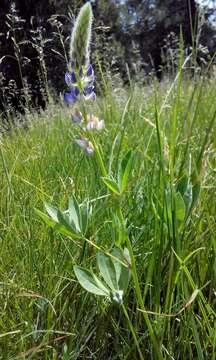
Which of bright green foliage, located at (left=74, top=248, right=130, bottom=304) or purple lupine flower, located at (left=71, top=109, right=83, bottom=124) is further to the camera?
purple lupine flower, located at (left=71, top=109, right=83, bottom=124)

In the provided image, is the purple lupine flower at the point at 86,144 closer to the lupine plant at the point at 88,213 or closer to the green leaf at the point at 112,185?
the lupine plant at the point at 88,213

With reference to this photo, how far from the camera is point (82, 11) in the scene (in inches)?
34.2

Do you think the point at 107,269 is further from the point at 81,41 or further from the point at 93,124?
the point at 81,41

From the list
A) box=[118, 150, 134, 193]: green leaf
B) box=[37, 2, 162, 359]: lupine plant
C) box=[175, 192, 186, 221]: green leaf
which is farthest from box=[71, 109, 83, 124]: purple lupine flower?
box=[175, 192, 186, 221]: green leaf

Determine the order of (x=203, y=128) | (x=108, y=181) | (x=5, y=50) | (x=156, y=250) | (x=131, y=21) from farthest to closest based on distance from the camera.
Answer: (x=131, y=21), (x=5, y=50), (x=203, y=128), (x=156, y=250), (x=108, y=181)

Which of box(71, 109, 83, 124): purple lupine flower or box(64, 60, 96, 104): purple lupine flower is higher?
box(64, 60, 96, 104): purple lupine flower

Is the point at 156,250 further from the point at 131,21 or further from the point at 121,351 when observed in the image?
the point at 131,21

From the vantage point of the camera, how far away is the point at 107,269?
0.82m

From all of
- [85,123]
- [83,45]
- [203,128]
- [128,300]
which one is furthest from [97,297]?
[203,128]

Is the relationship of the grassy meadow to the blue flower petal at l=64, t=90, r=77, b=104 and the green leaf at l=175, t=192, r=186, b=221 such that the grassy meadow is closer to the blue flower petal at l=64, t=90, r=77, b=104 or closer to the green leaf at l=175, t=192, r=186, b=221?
the green leaf at l=175, t=192, r=186, b=221

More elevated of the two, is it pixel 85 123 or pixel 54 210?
pixel 85 123

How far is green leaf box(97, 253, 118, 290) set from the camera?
2.64ft

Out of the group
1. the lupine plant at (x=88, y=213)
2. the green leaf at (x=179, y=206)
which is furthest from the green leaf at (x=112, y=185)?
the green leaf at (x=179, y=206)

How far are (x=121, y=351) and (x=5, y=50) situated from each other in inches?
227
